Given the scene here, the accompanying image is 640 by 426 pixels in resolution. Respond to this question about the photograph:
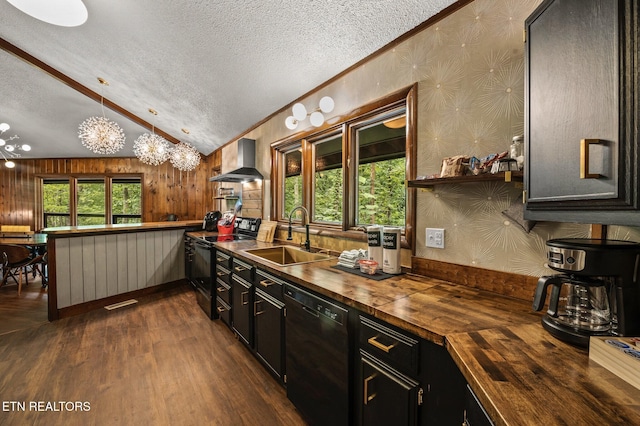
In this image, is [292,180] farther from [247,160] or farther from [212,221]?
[212,221]

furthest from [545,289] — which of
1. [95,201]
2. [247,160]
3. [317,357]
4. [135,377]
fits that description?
[95,201]

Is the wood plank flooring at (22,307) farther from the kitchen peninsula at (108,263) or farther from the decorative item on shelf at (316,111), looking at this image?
the decorative item on shelf at (316,111)

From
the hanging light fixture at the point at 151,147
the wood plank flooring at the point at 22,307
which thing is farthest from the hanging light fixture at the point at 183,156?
the wood plank flooring at the point at 22,307

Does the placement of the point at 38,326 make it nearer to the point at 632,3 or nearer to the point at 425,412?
the point at 425,412

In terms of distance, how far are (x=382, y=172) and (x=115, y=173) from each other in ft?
21.9

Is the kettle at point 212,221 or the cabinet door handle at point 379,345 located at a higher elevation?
the kettle at point 212,221

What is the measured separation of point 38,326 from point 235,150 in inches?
127

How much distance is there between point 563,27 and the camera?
36.2 inches

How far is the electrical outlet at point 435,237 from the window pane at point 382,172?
35 centimetres

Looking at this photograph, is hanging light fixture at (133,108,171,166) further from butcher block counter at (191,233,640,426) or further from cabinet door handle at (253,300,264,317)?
butcher block counter at (191,233,640,426)

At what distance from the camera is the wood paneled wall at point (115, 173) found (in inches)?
249

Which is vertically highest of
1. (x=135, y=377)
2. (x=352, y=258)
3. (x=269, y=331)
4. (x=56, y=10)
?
(x=56, y=10)

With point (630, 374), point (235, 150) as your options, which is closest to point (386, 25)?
point (630, 374)

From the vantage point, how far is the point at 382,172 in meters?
2.25
